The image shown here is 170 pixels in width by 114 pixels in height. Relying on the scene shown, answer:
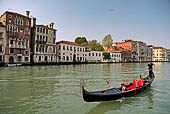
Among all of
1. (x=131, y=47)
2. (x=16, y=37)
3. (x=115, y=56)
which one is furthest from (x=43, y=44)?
(x=131, y=47)

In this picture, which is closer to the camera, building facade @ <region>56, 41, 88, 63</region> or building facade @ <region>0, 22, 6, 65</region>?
building facade @ <region>0, 22, 6, 65</region>

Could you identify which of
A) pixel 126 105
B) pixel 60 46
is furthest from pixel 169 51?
pixel 126 105

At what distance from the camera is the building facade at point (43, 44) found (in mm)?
32812

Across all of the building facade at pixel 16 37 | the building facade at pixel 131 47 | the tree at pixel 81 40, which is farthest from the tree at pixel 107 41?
the building facade at pixel 16 37

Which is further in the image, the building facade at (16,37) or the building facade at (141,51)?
the building facade at (141,51)

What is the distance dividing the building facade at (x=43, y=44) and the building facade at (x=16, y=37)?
1.73 m

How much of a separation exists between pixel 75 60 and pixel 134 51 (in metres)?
38.8

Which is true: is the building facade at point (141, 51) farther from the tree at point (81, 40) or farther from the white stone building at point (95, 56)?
the tree at point (81, 40)

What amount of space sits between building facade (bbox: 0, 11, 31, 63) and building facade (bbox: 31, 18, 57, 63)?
5.68 ft

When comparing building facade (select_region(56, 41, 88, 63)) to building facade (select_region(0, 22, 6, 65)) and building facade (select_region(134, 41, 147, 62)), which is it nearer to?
building facade (select_region(0, 22, 6, 65))

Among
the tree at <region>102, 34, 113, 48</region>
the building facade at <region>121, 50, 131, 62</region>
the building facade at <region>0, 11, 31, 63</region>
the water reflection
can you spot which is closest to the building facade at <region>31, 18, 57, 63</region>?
the building facade at <region>0, 11, 31, 63</region>

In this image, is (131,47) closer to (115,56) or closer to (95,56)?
(115,56)

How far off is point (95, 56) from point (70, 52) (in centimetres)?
1214

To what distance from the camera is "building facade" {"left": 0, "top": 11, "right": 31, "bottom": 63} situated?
27.7m
